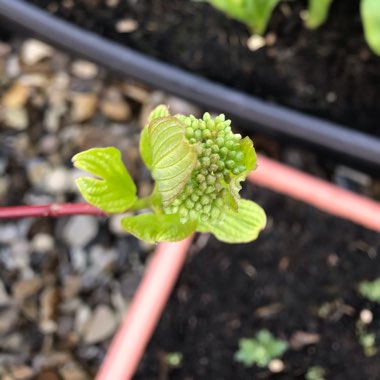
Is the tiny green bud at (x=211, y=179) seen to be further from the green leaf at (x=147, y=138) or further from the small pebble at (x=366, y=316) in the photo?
the small pebble at (x=366, y=316)

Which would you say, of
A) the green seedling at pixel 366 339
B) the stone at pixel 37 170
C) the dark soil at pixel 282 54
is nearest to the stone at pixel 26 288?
the stone at pixel 37 170

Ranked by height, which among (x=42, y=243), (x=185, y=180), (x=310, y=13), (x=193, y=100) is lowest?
(x=42, y=243)

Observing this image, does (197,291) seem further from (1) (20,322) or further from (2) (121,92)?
(2) (121,92)

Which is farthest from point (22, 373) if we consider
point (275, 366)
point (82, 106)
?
point (82, 106)

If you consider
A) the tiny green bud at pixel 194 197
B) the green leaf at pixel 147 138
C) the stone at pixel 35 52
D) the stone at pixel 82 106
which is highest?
the tiny green bud at pixel 194 197

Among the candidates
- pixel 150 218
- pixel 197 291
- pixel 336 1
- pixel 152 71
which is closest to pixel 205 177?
pixel 150 218

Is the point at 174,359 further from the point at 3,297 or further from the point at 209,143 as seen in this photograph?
the point at 209,143
